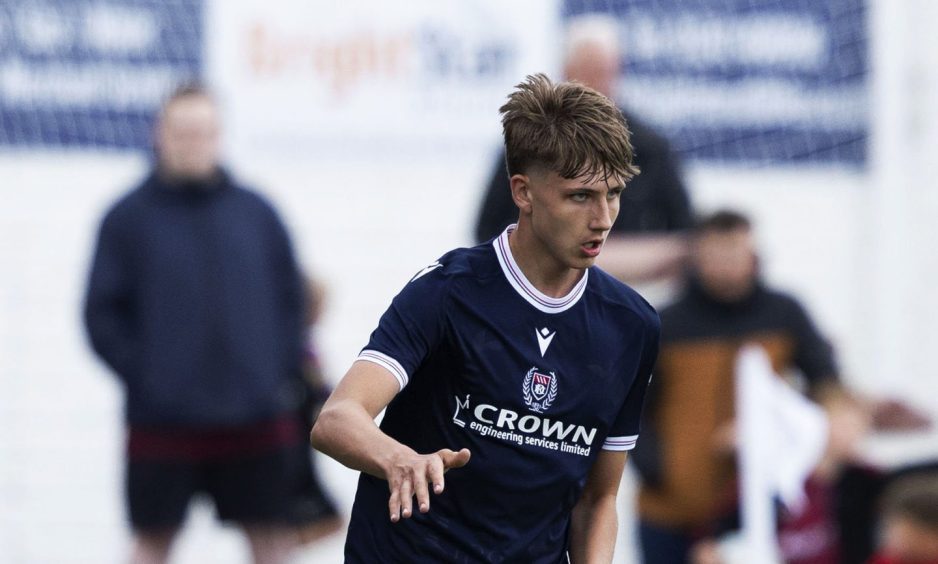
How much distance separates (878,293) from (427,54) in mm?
2513

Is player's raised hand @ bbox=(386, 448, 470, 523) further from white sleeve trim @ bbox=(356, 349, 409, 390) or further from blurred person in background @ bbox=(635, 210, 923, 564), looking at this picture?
blurred person in background @ bbox=(635, 210, 923, 564)

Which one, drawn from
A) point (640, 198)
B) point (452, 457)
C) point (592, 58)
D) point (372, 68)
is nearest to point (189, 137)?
point (592, 58)

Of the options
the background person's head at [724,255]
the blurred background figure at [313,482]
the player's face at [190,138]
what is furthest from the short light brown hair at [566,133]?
the blurred background figure at [313,482]

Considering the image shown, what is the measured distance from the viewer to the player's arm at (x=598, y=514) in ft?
13.1

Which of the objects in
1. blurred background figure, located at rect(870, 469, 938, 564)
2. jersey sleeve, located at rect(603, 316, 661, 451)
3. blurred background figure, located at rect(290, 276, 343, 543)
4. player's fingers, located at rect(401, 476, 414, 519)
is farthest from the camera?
blurred background figure, located at rect(290, 276, 343, 543)

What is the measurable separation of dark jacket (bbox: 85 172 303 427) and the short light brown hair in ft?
11.3

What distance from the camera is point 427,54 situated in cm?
880

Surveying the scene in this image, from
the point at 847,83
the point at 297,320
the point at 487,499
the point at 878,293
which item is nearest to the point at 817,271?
the point at 878,293

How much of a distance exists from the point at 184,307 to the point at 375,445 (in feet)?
12.3

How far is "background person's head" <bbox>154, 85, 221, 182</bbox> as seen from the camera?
7.00m

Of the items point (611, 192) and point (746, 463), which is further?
point (746, 463)

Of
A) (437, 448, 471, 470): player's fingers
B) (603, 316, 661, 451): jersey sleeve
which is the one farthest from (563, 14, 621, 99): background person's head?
(437, 448, 471, 470): player's fingers

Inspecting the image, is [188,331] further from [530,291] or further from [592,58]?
[530,291]

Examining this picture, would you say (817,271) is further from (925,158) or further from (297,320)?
(297,320)
